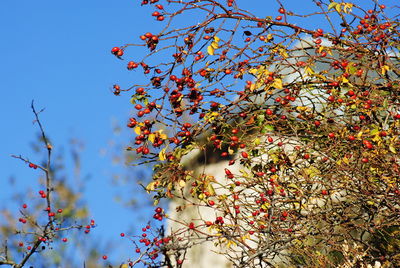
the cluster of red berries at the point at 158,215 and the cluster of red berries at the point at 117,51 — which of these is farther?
the cluster of red berries at the point at 158,215

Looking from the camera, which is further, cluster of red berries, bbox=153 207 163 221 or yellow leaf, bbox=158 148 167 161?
cluster of red berries, bbox=153 207 163 221

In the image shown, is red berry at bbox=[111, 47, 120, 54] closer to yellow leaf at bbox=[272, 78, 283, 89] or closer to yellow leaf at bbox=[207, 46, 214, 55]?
yellow leaf at bbox=[207, 46, 214, 55]

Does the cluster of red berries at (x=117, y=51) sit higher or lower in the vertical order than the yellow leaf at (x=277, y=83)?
higher

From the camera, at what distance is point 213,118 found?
6.09 metres

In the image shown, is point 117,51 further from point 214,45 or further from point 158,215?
point 158,215

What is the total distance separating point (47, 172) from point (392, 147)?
10.9 ft

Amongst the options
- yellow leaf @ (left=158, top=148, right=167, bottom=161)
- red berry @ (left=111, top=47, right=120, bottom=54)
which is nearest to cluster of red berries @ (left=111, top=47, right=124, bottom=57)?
red berry @ (left=111, top=47, right=120, bottom=54)

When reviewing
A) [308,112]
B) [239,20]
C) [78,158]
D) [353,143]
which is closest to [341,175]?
[353,143]

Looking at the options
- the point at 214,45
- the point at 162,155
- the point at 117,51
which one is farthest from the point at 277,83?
the point at 117,51

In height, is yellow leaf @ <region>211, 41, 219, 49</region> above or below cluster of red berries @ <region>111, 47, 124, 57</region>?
below

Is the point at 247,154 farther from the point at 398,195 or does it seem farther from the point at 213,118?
the point at 398,195

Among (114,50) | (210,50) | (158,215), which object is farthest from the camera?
(158,215)

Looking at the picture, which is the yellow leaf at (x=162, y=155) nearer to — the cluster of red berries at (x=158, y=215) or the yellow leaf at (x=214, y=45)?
the cluster of red berries at (x=158, y=215)

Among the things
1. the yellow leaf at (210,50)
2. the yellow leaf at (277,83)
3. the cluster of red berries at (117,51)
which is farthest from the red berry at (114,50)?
the yellow leaf at (277,83)
